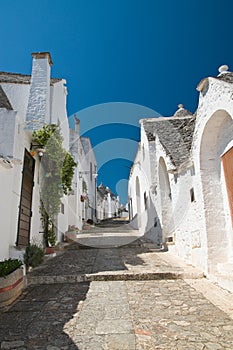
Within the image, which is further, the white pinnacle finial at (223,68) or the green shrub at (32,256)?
the white pinnacle finial at (223,68)

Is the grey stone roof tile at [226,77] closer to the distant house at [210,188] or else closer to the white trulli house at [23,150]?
the distant house at [210,188]

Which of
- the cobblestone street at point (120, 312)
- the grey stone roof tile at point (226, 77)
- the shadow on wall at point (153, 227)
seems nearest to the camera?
the cobblestone street at point (120, 312)

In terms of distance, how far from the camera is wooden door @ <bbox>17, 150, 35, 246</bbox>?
5832mm

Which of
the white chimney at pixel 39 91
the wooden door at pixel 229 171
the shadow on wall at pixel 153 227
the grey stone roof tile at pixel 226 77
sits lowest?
the shadow on wall at pixel 153 227

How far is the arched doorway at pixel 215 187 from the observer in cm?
481

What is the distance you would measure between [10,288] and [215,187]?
4.59m

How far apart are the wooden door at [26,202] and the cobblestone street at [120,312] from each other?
0.99m

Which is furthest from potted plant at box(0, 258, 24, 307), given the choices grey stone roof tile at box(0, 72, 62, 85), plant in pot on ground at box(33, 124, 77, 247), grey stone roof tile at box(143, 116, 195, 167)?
grey stone roof tile at box(0, 72, 62, 85)

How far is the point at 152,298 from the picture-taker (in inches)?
150

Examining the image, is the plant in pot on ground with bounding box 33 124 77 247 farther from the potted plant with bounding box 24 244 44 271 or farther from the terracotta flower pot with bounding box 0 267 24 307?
the terracotta flower pot with bounding box 0 267 24 307

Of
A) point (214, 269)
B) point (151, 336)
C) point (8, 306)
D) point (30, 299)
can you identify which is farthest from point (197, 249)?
point (8, 306)

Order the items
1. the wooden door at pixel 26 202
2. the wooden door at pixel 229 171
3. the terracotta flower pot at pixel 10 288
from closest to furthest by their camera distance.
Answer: the terracotta flower pot at pixel 10 288, the wooden door at pixel 229 171, the wooden door at pixel 26 202

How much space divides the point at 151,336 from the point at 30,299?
2.36m

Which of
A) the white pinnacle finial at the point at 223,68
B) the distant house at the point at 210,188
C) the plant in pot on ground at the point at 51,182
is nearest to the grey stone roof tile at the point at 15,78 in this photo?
the plant in pot on ground at the point at 51,182
